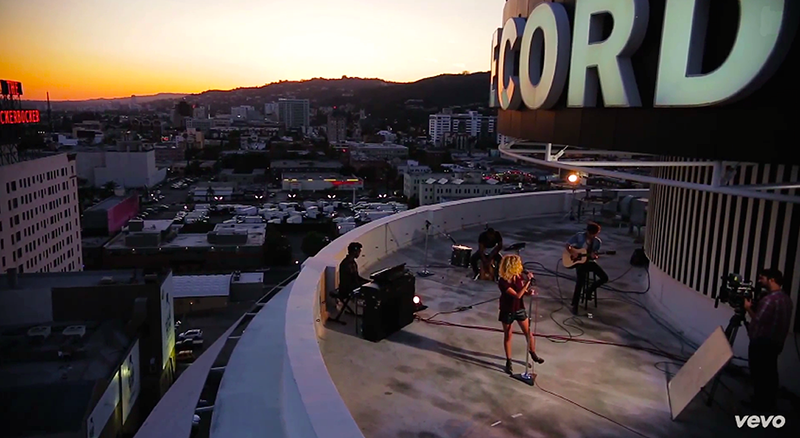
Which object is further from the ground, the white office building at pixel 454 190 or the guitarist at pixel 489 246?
the guitarist at pixel 489 246

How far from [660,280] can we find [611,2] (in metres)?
5.21

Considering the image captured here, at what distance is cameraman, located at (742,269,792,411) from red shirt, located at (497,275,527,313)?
238cm

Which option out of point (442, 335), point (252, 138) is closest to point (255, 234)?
point (442, 335)

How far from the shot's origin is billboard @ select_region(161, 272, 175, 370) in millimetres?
23844

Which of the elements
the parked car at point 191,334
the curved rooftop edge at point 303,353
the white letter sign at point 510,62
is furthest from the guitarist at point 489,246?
the parked car at point 191,334

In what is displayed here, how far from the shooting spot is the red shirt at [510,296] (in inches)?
258

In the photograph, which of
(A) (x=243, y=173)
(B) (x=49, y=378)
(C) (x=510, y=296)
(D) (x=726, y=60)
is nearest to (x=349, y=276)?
(C) (x=510, y=296)

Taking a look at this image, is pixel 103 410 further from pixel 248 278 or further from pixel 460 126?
pixel 460 126

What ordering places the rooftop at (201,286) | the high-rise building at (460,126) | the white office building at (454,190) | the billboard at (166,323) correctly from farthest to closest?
the high-rise building at (460,126), the white office building at (454,190), the rooftop at (201,286), the billboard at (166,323)

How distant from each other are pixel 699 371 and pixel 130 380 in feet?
72.5

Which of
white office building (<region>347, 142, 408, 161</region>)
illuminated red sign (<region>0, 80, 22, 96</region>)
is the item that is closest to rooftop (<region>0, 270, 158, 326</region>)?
illuminated red sign (<region>0, 80, 22, 96</region>)

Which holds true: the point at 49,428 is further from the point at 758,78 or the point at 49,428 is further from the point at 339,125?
the point at 339,125

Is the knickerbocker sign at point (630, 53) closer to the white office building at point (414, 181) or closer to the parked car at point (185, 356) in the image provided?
the parked car at point (185, 356)

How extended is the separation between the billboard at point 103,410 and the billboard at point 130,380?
0.85m
